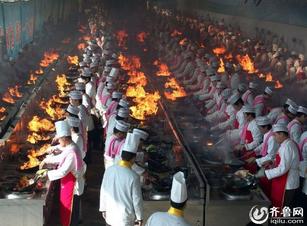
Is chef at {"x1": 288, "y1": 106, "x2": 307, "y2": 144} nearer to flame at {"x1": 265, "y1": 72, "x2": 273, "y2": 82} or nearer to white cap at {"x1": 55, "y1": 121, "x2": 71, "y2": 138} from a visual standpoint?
white cap at {"x1": 55, "y1": 121, "x2": 71, "y2": 138}

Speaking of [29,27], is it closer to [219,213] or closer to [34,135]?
[34,135]

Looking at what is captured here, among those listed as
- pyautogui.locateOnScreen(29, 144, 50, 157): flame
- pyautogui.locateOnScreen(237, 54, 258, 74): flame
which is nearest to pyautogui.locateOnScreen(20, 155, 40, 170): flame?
pyautogui.locateOnScreen(29, 144, 50, 157): flame

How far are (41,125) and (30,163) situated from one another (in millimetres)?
1908

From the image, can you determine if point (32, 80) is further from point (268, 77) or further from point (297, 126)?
point (297, 126)

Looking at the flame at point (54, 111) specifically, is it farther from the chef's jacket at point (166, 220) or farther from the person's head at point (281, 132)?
the chef's jacket at point (166, 220)

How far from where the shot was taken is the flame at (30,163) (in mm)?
7428

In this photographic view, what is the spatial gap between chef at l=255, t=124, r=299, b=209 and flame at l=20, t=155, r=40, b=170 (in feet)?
10.8

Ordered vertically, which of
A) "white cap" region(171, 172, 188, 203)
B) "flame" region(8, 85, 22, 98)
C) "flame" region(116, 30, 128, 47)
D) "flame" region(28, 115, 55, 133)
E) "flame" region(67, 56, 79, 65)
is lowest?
"flame" region(116, 30, 128, 47)

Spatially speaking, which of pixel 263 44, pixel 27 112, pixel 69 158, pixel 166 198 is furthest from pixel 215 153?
pixel 263 44

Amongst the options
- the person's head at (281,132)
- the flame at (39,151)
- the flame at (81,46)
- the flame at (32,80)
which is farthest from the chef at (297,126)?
the flame at (81,46)

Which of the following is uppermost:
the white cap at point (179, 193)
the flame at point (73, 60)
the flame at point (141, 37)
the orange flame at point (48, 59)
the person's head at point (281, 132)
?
the white cap at point (179, 193)

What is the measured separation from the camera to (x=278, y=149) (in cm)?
709

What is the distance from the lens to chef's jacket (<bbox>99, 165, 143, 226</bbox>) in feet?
17.6

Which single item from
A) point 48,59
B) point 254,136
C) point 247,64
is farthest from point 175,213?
point 48,59
